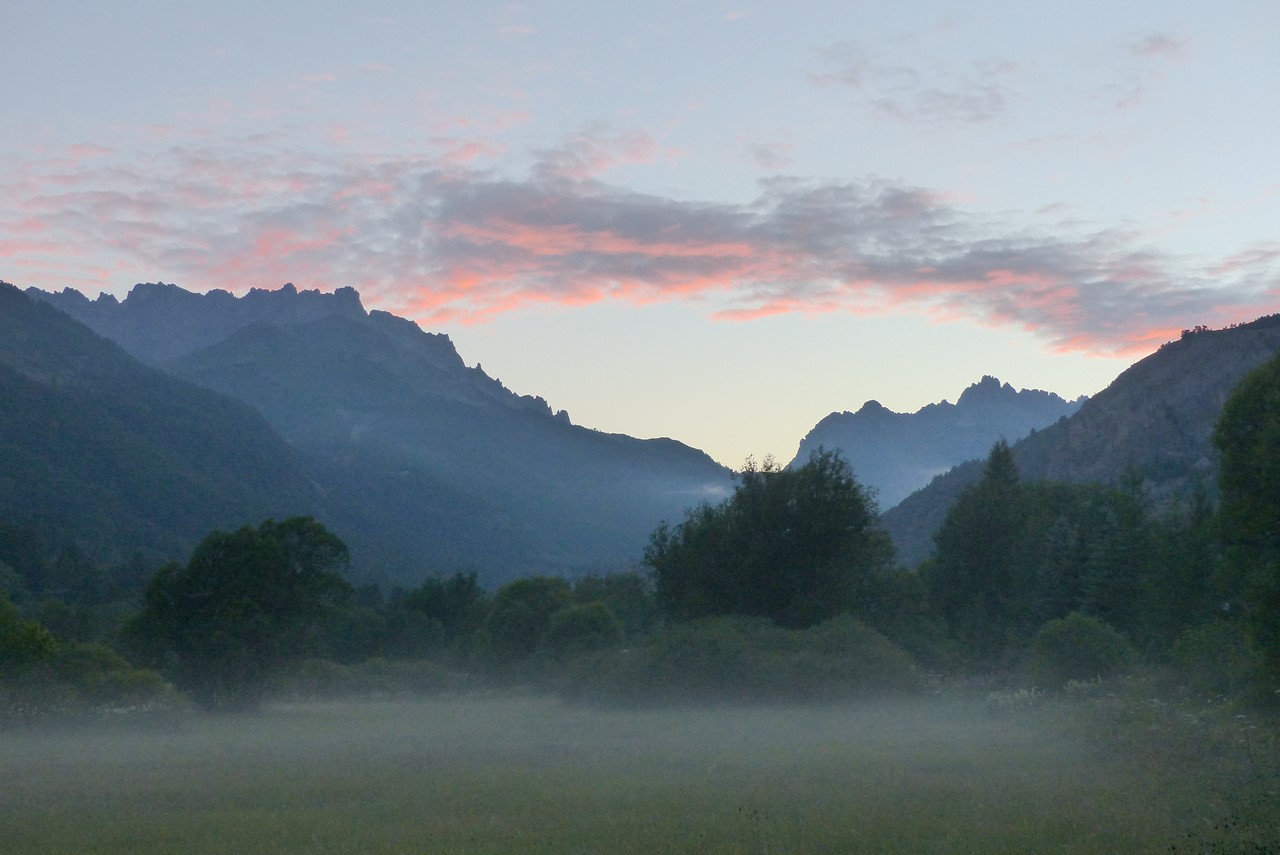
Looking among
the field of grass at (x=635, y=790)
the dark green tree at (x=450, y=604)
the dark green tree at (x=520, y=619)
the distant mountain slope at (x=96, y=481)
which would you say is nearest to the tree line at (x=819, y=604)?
the dark green tree at (x=520, y=619)

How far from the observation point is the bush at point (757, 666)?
112ft

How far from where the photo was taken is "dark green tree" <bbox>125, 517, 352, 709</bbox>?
3853cm

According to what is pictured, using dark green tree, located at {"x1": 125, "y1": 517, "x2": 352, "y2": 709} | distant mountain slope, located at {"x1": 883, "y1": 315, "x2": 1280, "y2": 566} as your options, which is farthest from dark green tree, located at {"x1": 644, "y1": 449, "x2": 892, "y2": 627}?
distant mountain slope, located at {"x1": 883, "y1": 315, "x2": 1280, "y2": 566}

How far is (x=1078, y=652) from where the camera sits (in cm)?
3422

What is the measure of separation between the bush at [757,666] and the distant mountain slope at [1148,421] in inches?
4052

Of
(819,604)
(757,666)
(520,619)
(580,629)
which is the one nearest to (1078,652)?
(757,666)

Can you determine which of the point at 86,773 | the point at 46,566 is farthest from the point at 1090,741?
the point at 46,566

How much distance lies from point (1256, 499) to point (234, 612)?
32.2 m

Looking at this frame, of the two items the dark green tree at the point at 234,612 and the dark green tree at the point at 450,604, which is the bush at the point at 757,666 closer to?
the dark green tree at the point at 234,612

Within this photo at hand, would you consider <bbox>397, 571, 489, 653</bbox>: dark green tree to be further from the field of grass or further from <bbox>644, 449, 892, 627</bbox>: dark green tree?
the field of grass

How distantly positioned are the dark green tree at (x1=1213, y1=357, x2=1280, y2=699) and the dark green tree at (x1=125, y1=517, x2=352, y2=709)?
97.9 ft

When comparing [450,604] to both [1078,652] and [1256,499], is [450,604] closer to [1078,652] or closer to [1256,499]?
[1078,652]

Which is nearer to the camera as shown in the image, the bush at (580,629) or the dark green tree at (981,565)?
the bush at (580,629)

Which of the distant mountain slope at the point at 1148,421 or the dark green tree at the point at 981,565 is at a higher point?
the distant mountain slope at the point at 1148,421
